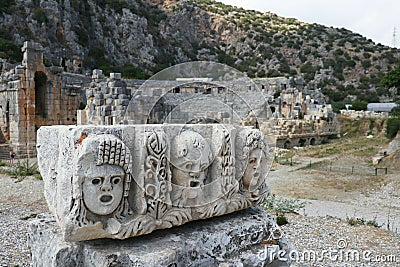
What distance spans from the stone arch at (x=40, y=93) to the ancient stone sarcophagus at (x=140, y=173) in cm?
1645

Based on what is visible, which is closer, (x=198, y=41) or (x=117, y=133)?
(x=117, y=133)

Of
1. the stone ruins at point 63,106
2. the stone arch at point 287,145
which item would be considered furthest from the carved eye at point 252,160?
the stone arch at point 287,145

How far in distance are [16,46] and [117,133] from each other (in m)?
26.6

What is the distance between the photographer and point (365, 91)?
131 ft

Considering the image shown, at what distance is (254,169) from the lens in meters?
3.77

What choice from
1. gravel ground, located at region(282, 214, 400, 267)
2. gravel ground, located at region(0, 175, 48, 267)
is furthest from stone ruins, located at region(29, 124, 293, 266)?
gravel ground, located at region(0, 175, 48, 267)

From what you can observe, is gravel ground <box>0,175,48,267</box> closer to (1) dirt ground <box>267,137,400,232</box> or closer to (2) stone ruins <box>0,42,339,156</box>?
(2) stone ruins <box>0,42,339,156</box>

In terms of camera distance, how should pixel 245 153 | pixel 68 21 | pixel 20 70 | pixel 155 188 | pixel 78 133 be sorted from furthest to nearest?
pixel 68 21, pixel 20 70, pixel 245 153, pixel 155 188, pixel 78 133

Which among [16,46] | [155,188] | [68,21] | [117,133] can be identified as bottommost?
[155,188]

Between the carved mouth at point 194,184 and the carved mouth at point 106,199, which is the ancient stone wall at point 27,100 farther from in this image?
the carved mouth at point 106,199

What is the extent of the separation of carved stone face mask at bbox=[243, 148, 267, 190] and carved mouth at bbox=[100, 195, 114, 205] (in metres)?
1.57

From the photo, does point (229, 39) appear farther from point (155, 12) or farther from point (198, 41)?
Answer: point (155, 12)

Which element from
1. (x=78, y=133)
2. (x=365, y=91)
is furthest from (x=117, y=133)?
(x=365, y=91)

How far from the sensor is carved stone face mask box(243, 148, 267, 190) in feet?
12.2
